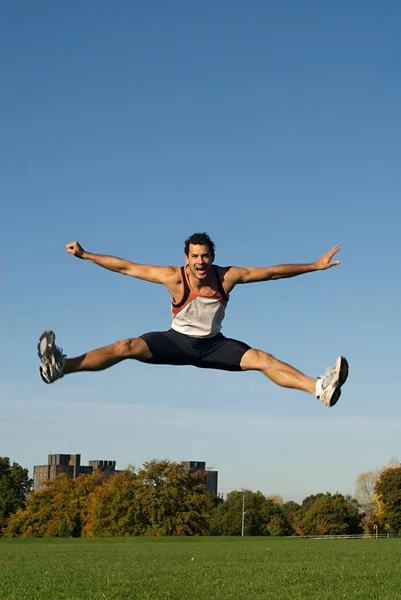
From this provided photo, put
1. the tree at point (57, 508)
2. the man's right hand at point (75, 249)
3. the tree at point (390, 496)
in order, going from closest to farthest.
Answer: the man's right hand at point (75, 249)
the tree at point (57, 508)
the tree at point (390, 496)

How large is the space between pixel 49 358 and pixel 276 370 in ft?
9.72

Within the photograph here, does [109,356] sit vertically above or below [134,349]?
below

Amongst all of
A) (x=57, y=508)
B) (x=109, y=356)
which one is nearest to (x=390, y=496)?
(x=57, y=508)

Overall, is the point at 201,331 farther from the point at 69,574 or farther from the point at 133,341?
the point at 69,574

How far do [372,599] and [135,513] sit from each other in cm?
6697

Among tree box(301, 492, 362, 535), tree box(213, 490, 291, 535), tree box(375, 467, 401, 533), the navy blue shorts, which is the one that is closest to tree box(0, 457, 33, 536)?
tree box(213, 490, 291, 535)

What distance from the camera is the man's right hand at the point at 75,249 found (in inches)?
399

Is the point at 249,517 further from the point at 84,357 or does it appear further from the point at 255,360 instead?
the point at 84,357

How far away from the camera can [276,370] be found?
9945 millimetres

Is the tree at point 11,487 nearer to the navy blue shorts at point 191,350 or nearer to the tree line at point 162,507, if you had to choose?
the tree line at point 162,507

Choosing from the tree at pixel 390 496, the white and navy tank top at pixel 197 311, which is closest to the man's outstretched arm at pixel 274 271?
the white and navy tank top at pixel 197 311

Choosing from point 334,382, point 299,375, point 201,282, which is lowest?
point 334,382

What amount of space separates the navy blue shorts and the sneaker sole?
1448mm

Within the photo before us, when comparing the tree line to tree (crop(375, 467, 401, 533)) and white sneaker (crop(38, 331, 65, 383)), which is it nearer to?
tree (crop(375, 467, 401, 533))
